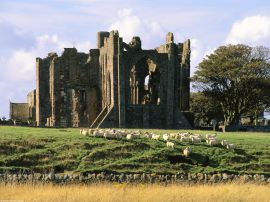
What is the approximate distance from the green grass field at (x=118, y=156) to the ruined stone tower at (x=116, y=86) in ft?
98.0

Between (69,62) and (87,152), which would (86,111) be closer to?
(69,62)

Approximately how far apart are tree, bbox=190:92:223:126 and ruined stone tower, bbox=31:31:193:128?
13.2ft

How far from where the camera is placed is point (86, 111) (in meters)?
79.3

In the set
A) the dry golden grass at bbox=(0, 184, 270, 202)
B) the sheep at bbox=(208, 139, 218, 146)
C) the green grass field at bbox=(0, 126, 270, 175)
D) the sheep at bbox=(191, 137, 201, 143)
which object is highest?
the sheep at bbox=(191, 137, 201, 143)

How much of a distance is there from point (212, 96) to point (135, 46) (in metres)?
14.6

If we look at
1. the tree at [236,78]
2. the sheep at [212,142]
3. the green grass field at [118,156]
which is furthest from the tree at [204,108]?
the green grass field at [118,156]

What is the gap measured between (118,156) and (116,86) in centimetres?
3475

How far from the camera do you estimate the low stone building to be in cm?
7094

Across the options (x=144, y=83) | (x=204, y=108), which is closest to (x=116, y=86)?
(x=144, y=83)

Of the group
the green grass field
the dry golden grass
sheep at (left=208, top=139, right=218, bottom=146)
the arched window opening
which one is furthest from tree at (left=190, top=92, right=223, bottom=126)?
the dry golden grass

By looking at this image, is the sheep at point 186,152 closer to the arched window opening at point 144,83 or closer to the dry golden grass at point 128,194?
the dry golden grass at point 128,194

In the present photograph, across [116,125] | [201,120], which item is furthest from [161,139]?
[201,120]

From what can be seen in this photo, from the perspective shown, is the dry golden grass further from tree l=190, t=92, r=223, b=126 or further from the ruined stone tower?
tree l=190, t=92, r=223, b=126

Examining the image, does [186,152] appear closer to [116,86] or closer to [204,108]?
[116,86]
